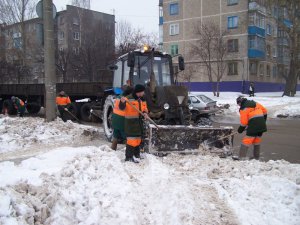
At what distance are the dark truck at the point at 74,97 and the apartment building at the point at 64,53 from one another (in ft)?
24.5

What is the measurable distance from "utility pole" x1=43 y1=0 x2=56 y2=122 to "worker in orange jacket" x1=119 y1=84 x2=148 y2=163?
5488mm

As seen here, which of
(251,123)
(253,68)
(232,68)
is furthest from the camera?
(253,68)

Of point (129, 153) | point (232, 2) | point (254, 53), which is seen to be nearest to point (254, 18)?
point (232, 2)

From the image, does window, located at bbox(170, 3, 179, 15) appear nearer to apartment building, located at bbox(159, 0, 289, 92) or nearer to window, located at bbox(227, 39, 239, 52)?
apartment building, located at bbox(159, 0, 289, 92)

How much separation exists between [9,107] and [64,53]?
14325 mm

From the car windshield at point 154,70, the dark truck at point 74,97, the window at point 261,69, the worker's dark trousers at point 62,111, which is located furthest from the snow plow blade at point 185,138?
the window at point 261,69

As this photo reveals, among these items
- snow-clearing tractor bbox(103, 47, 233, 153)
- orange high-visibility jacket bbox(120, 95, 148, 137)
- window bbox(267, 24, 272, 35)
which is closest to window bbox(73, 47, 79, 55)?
snow-clearing tractor bbox(103, 47, 233, 153)

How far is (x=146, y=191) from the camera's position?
17.4 ft

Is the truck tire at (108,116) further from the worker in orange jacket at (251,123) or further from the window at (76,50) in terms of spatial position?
the window at (76,50)

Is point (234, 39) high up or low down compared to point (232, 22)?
down

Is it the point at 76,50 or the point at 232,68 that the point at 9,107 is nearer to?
the point at 76,50

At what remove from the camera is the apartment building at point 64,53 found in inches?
1328

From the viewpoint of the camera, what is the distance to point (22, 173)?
211 inches

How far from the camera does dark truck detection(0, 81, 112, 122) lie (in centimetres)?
1652
